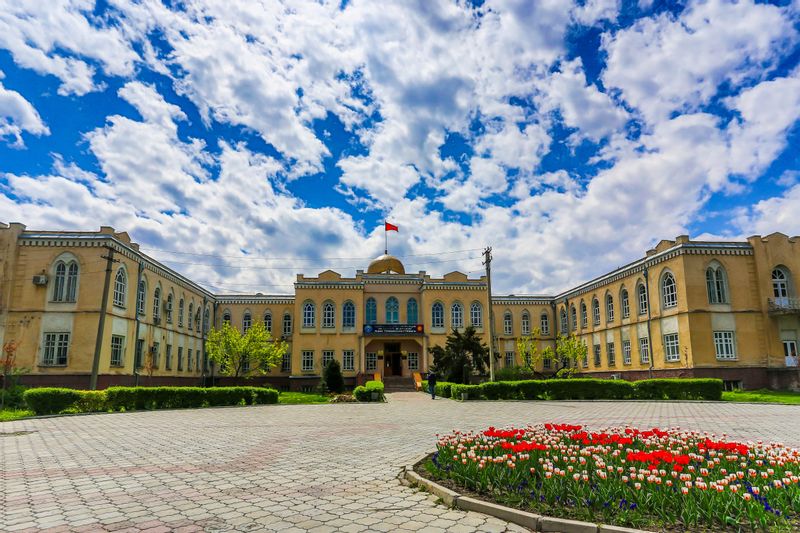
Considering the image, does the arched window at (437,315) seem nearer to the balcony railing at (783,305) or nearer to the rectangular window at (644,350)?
the rectangular window at (644,350)

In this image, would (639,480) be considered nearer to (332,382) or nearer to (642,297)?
(332,382)

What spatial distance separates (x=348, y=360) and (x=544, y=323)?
1913 cm

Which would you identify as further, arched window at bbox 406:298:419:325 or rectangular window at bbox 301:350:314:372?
arched window at bbox 406:298:419:325

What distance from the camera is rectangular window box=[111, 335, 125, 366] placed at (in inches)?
1109

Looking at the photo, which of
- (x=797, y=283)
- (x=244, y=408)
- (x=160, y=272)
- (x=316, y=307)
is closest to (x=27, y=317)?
(x=160, y=272)

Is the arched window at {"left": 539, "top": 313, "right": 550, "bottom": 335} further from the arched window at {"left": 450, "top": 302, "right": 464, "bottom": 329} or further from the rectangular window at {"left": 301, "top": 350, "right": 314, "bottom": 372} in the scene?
the rectangular window at {"left": 301, "top": 350, "right": 314, "bottom": 372}

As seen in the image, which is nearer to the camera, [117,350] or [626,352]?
[117,350]

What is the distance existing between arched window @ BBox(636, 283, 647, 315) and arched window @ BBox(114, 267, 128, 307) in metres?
32.1

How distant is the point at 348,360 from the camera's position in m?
39.9

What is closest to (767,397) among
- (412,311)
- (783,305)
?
(783,305)

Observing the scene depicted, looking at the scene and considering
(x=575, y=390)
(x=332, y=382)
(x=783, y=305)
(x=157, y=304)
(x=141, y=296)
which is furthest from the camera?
(x=157, y=304)

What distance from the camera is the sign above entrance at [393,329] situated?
40.0m

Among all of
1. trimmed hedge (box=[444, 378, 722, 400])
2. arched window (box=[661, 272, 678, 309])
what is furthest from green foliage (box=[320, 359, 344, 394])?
arched window (box=[661, 272, 678, 309])

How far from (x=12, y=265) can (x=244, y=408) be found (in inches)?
604
